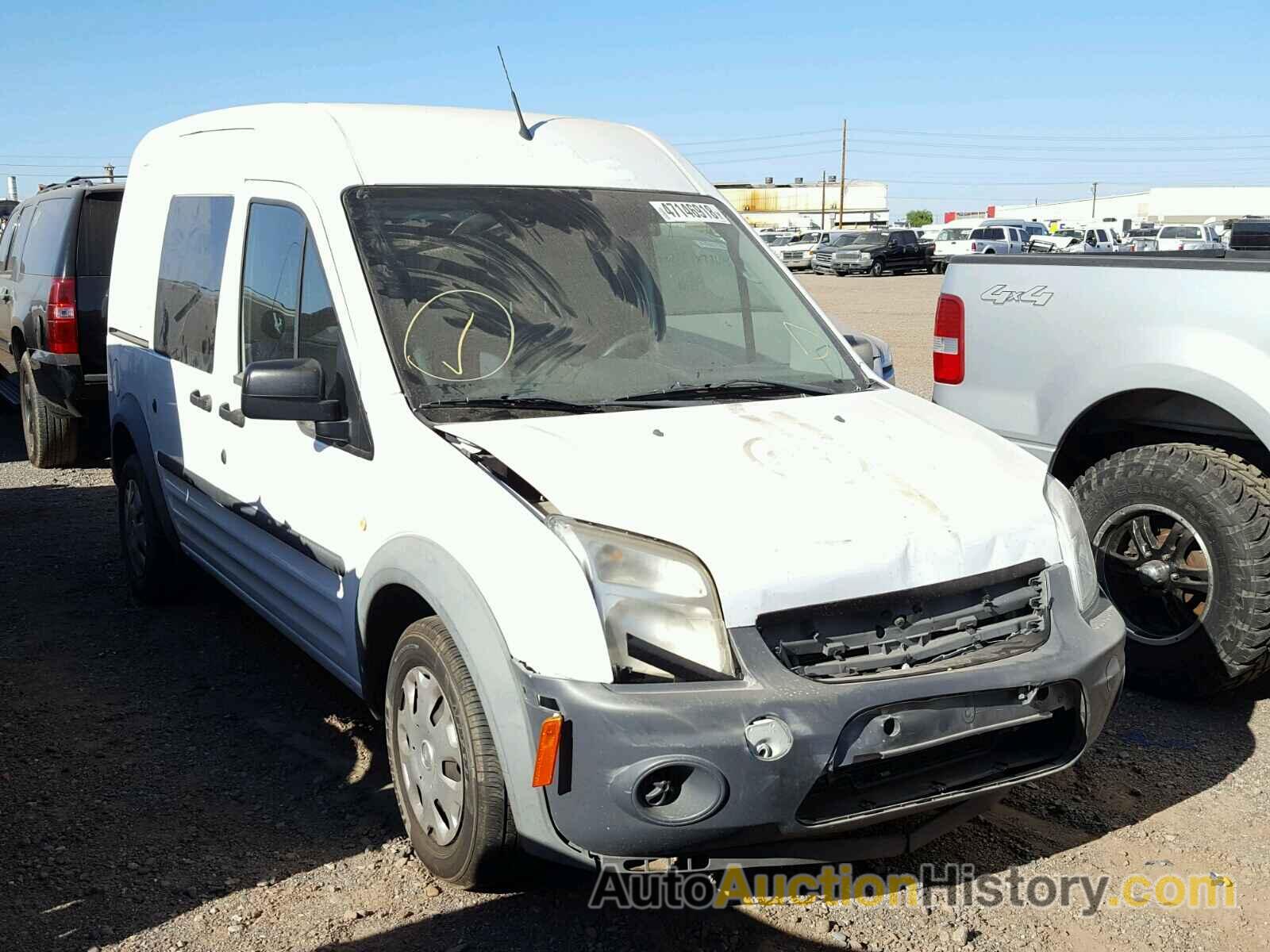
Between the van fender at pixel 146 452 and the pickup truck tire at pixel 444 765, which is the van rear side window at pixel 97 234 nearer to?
the van fender at pixel 146 452

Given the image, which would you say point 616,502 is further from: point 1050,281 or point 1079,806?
point 1050,281

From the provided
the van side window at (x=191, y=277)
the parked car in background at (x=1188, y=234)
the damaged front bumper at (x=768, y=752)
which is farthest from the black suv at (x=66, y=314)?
the parked car in background at (x=1188, y=234)

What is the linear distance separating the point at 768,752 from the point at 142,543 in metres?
4.07

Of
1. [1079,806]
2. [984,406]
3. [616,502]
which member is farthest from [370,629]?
[984,406]

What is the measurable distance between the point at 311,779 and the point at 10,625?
246cm

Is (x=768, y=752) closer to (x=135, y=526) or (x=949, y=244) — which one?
(x=135, y=526)

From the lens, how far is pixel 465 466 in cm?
315

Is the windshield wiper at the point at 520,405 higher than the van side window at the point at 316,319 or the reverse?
the reverse

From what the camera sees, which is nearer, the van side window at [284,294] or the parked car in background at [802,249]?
the van side window at [284,294]

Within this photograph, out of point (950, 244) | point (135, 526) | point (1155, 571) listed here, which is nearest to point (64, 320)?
point (135, 526)

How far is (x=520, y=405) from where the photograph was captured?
352cm

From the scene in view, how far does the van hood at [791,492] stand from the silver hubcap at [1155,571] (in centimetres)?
135

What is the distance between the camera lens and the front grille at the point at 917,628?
2895 millimetres

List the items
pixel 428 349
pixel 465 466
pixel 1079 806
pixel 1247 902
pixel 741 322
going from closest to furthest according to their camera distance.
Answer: pixel 465 466, pixel 1247 902, pixel 428 349, pixel 1079 806, pixel 741 322
